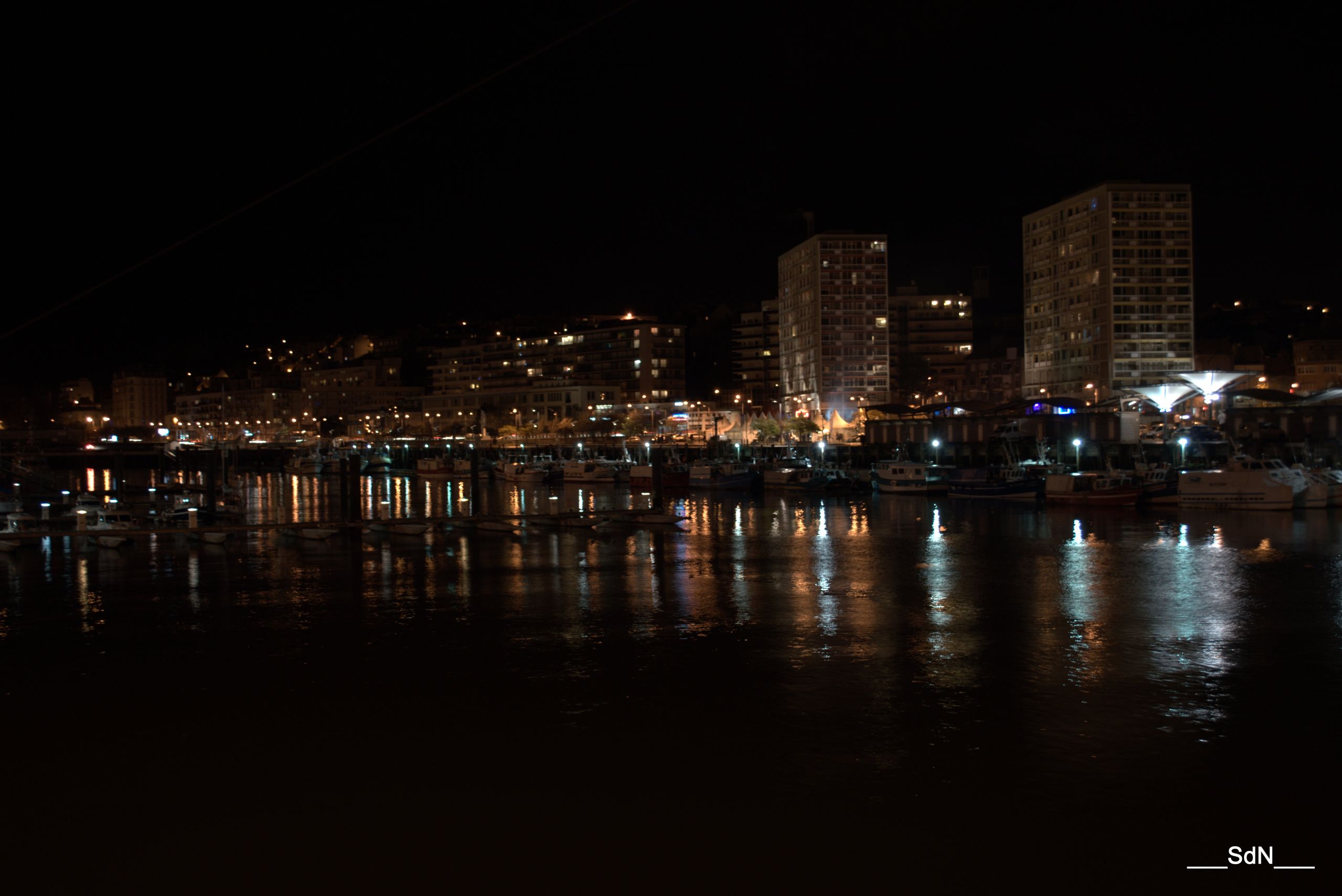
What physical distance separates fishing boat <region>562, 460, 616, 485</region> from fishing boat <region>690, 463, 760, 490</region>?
8.34m

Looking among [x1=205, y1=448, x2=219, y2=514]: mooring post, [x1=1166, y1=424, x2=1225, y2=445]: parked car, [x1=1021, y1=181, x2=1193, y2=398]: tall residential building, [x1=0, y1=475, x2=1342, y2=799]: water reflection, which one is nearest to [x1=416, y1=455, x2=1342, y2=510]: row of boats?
[x1=0, y1=475, x2=1342, y2=799]: water reflection

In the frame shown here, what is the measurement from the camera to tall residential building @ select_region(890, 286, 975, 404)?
11425 cm

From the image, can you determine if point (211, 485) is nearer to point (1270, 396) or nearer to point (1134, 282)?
point (1270, 396)

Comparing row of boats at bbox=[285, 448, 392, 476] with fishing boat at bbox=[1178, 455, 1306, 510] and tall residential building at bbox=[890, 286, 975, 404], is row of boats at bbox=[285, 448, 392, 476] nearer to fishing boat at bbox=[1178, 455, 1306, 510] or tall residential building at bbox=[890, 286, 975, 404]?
tall residential building at bbox=[890, 286, 975, 404]

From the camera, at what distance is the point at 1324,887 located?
22.4 feet

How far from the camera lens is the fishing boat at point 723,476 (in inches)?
2180

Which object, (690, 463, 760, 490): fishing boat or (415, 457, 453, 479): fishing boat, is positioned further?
(415, 457, 453, 479): fishing boat

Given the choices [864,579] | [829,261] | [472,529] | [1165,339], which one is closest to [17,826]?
[864,579]

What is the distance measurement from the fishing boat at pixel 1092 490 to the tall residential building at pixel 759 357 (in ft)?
262

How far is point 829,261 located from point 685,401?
27749 millimetres

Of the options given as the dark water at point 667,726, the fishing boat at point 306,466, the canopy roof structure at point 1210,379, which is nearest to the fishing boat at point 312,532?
the dark water at point 667,726

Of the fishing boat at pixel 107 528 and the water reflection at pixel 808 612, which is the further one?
the fishing boat at pixel 107 528

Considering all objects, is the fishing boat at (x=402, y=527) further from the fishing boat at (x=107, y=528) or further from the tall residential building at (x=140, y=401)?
the tall residential building at (x=140, y=401)

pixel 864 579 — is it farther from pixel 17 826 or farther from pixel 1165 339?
pixel 1165 339
